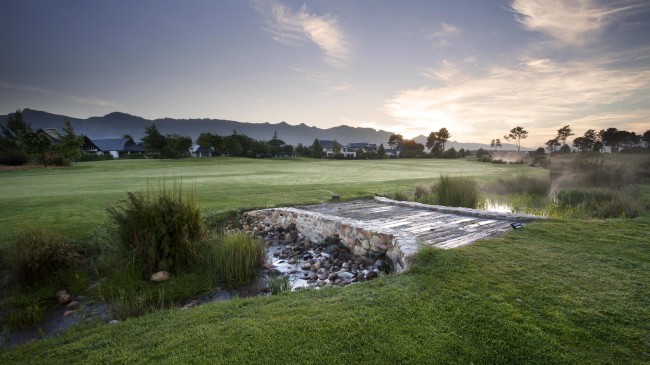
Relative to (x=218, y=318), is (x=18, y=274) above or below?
below

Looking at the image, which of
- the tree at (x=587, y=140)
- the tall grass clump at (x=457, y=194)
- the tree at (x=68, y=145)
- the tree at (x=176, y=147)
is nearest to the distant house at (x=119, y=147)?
the tree at (x=176, y=147)

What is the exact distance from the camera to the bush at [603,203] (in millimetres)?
8105

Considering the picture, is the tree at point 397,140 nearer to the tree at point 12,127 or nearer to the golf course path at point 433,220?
the tree at point 12,127

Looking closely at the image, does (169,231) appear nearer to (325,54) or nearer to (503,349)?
(503,349)

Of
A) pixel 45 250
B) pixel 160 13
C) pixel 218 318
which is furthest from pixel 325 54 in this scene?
pixel 218 318

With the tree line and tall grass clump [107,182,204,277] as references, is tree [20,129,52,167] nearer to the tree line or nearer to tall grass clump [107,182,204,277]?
the tree line

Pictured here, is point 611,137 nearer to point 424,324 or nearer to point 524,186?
point 524,186

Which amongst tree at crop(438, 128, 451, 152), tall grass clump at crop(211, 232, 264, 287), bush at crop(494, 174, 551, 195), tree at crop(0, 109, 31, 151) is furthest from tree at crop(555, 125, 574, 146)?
tree at crop(0, 109, 31, 151)

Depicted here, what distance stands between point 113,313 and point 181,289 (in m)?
1.04

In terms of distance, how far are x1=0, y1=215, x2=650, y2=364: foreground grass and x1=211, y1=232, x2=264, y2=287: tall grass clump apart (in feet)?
6.86

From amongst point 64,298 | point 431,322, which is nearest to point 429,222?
point 431,322

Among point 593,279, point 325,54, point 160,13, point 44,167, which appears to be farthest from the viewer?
point 44,167

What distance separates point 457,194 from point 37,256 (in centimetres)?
1158

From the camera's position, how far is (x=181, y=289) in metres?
5.32
